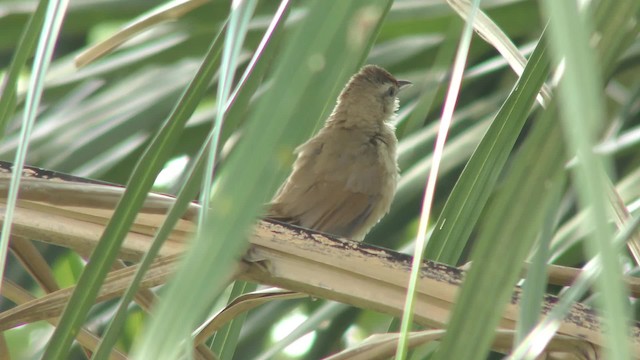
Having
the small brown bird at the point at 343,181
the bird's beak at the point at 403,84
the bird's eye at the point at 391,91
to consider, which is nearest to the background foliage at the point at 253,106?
the bird's beak at the point at 403,84

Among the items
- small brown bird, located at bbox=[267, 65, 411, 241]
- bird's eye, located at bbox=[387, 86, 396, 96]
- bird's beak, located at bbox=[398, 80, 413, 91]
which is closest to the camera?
small brown bird, located at bbox=[267, 65, 411, 241]

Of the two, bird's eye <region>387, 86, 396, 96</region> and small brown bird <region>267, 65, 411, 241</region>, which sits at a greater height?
bird's eye <region>387, 86, 396, 96</region>

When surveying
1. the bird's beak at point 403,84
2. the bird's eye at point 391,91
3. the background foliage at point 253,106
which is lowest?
the background foliage at point 253,106

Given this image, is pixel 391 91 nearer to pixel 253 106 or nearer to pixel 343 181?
pixel 343 181

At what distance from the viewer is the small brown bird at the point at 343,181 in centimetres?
310

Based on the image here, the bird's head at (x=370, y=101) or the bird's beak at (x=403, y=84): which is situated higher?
the bird's head at (x=370, y=101)

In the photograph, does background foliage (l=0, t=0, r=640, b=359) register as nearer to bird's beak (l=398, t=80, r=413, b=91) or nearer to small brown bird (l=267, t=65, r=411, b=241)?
bird's beak (l=398, t=80, r=413, b=91)

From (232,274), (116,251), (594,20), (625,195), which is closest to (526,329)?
(594,20)

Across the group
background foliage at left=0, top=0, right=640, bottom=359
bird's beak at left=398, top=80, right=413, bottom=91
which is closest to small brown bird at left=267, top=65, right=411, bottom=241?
bird's beak at left=398, top=80, right=413, bottom=91

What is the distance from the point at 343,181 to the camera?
325 centimetres

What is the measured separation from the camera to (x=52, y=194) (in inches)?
46.6

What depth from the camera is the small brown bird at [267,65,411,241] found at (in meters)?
3.10

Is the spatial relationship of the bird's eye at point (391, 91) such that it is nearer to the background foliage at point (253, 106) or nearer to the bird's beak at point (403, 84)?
the bird's beak at point (403, 84)

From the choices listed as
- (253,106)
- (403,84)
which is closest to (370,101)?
(403,84)
